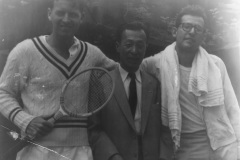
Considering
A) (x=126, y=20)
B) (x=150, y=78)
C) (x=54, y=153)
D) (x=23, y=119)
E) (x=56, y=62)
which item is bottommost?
(x=54, y=153)

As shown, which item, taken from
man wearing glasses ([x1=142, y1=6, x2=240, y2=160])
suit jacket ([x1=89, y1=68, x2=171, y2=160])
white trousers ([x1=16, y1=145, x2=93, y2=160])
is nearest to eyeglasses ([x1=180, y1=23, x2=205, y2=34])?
man wearing glasses ([x1=142, y1=6, x2=240, y2=160])

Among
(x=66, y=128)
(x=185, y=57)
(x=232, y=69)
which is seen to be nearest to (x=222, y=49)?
(x=232, y=69)

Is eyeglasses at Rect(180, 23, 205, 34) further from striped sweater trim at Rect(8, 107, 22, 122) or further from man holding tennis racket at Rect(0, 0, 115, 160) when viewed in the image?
striped sweater trim at Rect(8, 107, 22, 122)

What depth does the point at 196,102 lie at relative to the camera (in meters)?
3.10

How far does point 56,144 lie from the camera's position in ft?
8.46

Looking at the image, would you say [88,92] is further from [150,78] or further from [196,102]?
[196,102]

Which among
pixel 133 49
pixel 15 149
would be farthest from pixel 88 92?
pixel 15 149

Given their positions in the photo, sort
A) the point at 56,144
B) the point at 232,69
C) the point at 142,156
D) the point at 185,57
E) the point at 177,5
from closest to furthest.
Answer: the point at 56,144 → the point at 142,156 → the point at 185,57 → the point at 177,5 → the point at 232,69

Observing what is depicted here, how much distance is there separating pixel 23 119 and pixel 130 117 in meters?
0.80

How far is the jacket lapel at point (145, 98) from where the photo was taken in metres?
2.79

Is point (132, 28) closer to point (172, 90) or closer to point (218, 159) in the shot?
point (172, 90)

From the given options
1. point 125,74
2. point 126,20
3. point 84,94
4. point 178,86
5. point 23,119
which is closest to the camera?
point 23,119

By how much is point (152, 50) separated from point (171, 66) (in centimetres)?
77

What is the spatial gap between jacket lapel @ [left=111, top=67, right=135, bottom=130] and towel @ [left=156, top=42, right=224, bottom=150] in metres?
0.38
